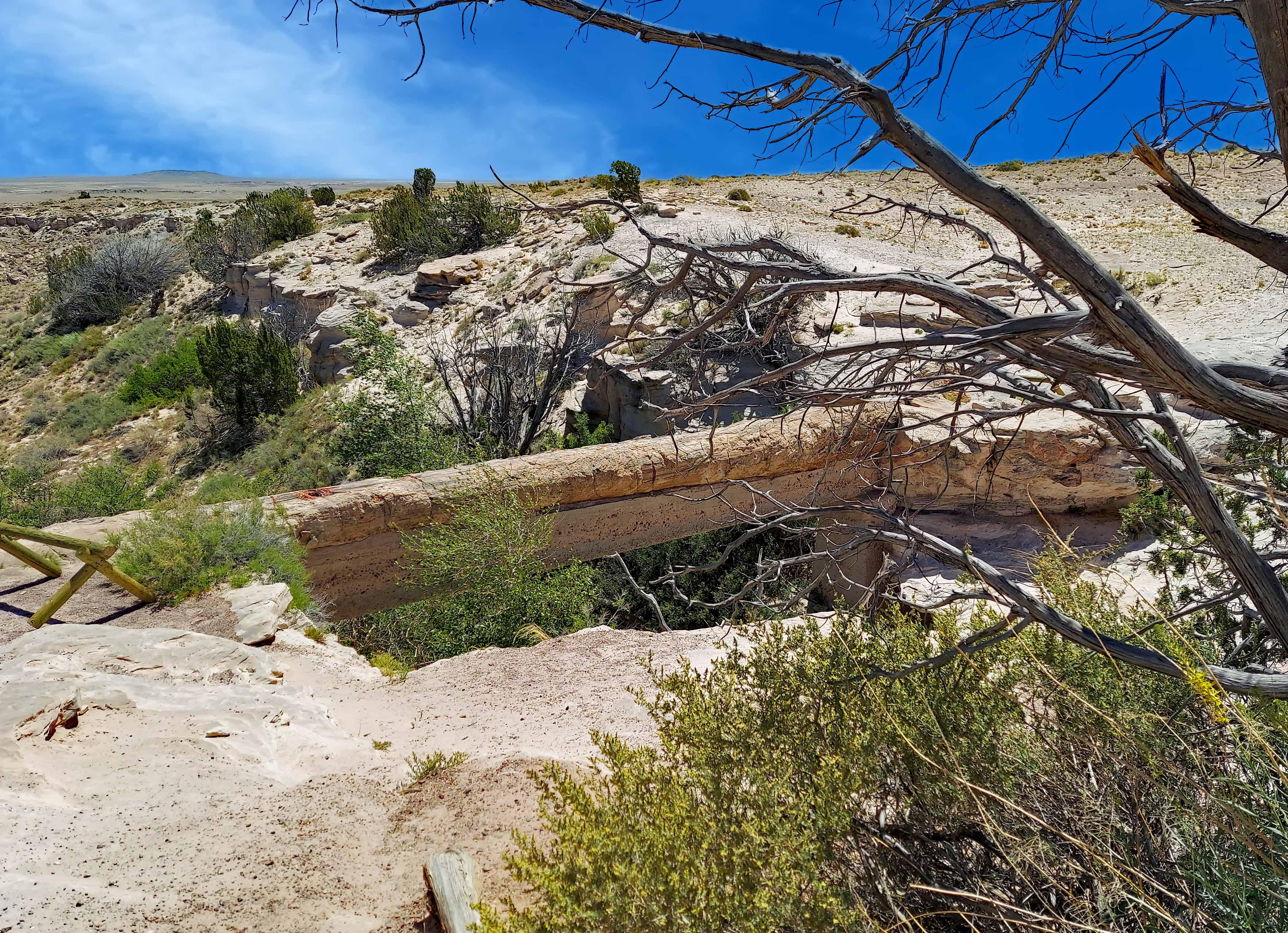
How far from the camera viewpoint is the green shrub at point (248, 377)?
1766cm

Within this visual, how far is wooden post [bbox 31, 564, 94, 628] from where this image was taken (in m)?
5.89

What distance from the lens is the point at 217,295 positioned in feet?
86.3

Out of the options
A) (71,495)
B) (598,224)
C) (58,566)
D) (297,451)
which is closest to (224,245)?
(297,451)

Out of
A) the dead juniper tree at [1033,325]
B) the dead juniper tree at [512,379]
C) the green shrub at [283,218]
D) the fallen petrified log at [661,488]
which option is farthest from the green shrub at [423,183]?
the dead juniper tree at [1033,325]

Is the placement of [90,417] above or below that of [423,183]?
below

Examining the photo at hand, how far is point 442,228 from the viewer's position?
23.4 meters

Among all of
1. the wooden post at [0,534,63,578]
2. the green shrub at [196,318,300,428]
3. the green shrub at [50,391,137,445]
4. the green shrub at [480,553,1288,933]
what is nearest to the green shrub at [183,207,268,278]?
the green shrub at [50,391,137,445]

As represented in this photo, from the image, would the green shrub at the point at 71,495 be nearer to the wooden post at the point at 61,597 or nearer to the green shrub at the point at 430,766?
the wooden post at the point at 61,597

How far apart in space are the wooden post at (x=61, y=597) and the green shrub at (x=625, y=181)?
19.1 m

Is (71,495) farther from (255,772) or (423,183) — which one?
(423,183)

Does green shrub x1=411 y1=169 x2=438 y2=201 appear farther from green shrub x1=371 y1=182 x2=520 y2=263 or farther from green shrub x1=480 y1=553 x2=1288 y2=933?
green shrub x1=480 y1=553 x2=1288 y2=933

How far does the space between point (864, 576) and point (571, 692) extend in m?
5.58

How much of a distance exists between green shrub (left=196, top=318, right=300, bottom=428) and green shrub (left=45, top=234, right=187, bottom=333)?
12.0m

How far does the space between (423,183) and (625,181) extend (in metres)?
A: 10.2
